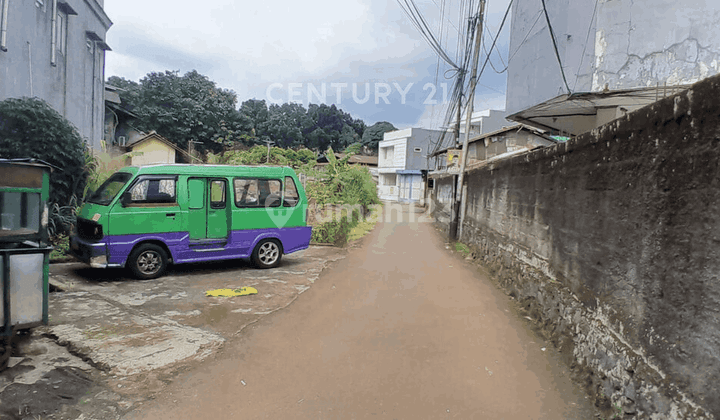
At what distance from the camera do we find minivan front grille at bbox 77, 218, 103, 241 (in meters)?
6.55

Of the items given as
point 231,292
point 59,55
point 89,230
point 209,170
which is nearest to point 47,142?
point 89,230

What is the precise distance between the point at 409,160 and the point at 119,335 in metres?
36.6

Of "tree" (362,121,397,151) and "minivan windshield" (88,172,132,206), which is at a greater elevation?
"tree" (362,121,397,151)

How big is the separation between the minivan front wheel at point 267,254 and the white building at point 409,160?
30907mm

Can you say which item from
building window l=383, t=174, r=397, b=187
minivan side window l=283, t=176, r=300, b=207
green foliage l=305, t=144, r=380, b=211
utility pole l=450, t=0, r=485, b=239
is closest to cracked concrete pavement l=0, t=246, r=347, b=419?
minivan side window l=283, t=176, r=300, b=207

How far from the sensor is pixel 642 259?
121 inches

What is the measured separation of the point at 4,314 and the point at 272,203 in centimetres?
508

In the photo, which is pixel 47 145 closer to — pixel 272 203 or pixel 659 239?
pixel 272 203

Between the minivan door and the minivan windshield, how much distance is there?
1042 mm

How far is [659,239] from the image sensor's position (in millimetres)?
2869

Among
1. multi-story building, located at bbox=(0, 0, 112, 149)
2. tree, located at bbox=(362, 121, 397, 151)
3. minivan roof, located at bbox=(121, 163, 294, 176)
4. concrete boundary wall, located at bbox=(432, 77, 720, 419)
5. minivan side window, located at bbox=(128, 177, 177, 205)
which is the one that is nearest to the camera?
concrete boundary wall, located at bbox=(432, 77, 720, 419)

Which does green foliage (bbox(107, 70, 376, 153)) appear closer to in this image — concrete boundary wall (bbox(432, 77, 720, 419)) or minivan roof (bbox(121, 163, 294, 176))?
minivan roof (bbox(121, 163, 294, 176))

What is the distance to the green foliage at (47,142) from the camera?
8180mm

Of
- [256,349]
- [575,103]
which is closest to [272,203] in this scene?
[256,349]
